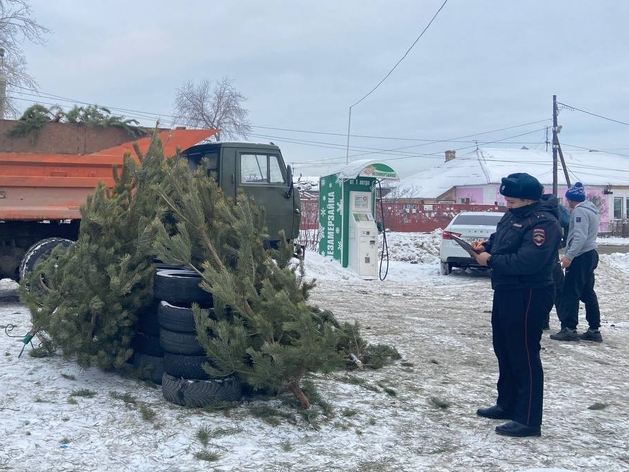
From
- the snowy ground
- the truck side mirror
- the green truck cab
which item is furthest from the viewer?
the truck side mirror

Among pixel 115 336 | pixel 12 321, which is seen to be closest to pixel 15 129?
pixel 12 321

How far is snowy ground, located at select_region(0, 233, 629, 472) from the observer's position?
13.8 ft

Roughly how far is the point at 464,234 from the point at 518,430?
11514 millimetres

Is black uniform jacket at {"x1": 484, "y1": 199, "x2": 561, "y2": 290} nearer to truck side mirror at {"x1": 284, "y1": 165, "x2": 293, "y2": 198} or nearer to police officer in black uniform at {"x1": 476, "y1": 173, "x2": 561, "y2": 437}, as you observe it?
police officer in black uniform at {"x1": 476, "y1": 173, "x2": 561, "y2": 437}

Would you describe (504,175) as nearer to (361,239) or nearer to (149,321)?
(361,239)

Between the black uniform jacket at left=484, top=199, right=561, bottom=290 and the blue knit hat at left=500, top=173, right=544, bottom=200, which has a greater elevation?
the blue knit hat at left=500, top=173, right=544, bottom=200

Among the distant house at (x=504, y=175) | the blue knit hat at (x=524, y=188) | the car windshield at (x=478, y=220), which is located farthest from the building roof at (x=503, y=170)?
the blue knit hat at (x=524, y=188)

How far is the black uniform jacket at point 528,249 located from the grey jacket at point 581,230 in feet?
10.5

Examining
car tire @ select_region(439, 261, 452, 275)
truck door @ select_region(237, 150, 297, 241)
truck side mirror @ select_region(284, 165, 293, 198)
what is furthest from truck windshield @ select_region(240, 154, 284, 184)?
car tire @ select_region(439, 261, 452, 275)

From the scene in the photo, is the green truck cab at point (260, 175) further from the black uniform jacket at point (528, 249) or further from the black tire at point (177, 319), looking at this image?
the black uniform jacket at point (528, 249)

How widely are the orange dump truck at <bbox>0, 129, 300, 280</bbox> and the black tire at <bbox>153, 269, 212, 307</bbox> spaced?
11.3 feet

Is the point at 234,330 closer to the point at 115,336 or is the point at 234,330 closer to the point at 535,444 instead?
the point at 115,336

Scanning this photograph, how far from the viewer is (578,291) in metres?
8.29

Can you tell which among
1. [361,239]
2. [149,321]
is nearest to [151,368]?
[149,321]
